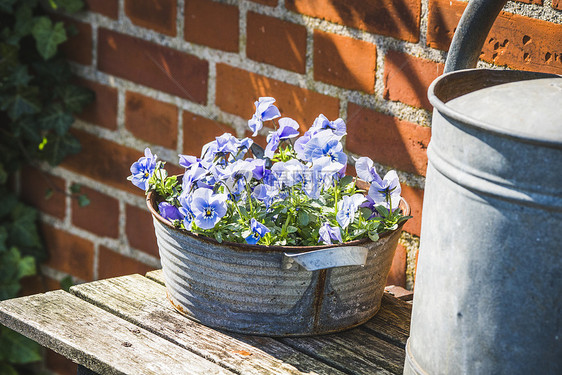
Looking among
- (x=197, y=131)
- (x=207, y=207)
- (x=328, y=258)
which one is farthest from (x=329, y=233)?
(x=197, y=131)

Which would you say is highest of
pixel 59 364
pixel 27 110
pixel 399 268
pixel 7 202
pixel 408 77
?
pixel 408 77

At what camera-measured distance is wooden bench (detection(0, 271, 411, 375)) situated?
39.3 inches

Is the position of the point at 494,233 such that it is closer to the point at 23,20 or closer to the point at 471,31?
the point at 471,31

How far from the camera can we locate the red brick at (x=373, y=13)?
125cm

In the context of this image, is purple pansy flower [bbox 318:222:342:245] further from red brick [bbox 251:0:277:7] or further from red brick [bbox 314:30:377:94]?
red brick [bbox 251:0:277:7]

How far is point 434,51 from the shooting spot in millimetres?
1234

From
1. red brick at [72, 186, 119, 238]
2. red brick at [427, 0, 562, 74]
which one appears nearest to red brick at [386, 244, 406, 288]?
red brick at [427, 0, 562, 74]

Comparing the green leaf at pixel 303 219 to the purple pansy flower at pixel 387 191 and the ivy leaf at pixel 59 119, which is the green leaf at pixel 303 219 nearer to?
the purple pansy flower at pixel 387 191

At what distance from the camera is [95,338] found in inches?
40.8

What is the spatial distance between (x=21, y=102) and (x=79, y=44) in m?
0.18

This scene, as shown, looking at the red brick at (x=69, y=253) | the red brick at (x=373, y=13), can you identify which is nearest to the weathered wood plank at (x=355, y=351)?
the red brick at (x=373, y=13)

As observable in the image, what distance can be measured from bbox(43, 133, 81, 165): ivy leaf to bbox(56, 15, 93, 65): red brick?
0.56 ft

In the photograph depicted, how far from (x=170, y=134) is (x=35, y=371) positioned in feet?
2.82

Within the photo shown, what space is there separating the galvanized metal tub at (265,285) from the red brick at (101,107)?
685mm
